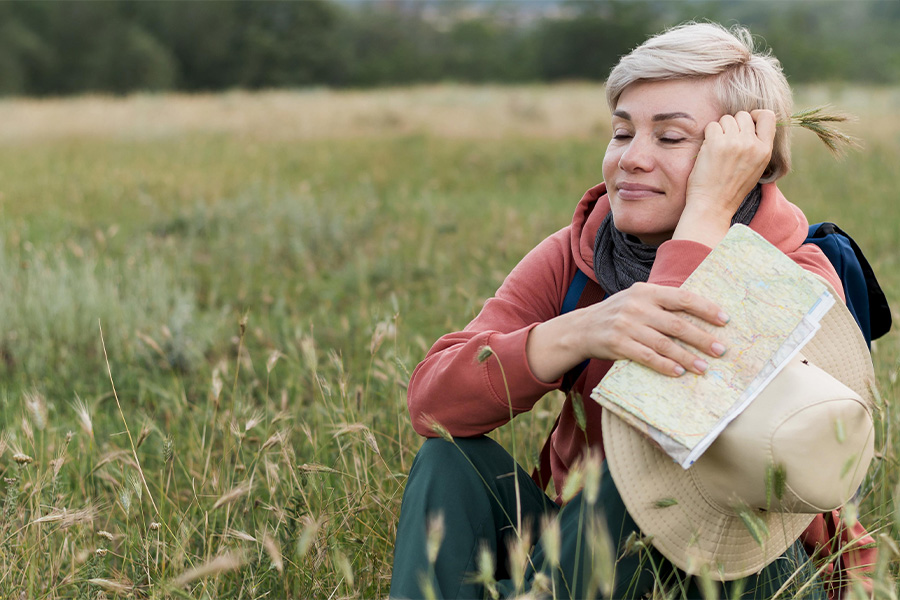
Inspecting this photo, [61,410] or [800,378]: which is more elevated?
[800,378]

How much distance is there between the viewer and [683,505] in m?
1.71

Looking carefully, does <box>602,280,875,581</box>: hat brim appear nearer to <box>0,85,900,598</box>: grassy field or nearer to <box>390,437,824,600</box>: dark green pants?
<box>390,437,824,600</box>: dark green pants

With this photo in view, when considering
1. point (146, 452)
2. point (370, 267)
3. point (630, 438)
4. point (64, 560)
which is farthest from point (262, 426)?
point (370, 267)

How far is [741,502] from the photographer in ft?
5.15

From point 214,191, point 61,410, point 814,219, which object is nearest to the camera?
point 61,410

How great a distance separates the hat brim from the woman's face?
0.52 meters

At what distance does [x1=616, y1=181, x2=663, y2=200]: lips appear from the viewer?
83.7 inches

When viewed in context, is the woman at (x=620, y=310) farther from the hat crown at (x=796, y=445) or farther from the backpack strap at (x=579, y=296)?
the hat crown at (x=796, y=445)

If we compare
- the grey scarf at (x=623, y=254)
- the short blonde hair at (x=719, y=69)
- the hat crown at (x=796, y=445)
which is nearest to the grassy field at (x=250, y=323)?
the hat crown at (x=796, y=445)

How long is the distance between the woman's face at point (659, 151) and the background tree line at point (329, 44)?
42454mm

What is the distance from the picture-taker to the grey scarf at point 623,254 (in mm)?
2121

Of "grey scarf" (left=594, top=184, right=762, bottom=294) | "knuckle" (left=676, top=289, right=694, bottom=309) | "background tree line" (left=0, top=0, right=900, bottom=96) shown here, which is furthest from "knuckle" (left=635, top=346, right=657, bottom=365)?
"background tree line" (left=0, top=0, right=900, bottom=96)

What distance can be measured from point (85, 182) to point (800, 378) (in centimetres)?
961

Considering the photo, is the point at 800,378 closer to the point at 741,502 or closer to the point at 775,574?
the point at 741,502
